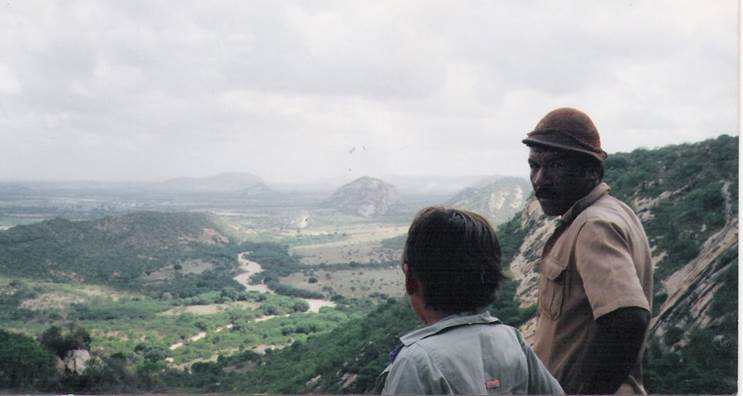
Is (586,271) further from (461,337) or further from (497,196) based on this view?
(497,196)

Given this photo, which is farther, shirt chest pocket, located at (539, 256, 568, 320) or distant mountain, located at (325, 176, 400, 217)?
distant mountain, located at (325, 176, 400, 217)

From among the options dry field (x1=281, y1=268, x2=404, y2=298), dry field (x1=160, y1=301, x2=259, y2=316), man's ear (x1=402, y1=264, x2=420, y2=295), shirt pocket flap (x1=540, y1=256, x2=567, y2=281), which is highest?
man's ear (x1=402, y1=264, x2=420, y2=295)

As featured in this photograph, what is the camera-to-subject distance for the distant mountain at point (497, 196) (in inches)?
133

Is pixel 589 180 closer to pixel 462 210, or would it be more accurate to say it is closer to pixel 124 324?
pixel 462 210

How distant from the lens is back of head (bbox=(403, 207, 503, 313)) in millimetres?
1229

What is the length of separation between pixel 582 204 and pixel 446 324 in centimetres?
68

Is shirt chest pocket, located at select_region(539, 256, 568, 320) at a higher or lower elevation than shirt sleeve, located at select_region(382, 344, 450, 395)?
higher

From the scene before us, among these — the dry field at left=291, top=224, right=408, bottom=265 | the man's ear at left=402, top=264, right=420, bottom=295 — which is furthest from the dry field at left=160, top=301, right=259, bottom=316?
the man's ear at left=402, top=264, right=420, bottom=295

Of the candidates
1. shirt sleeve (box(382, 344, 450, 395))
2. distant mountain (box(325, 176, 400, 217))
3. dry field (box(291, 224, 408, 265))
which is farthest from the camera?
dry field (box(291, 224, 408, 265))

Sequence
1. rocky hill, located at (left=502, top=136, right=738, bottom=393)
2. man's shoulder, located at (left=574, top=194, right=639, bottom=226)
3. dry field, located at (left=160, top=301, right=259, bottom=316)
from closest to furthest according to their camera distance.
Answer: man's shoulder, located at (left=574, top=194, right=639, bottom=226) < rocky hill, located at (left=502, top=136, right=738, bottom=393) < dry field, located at (left=160, top=301, right=259, bottom=316)

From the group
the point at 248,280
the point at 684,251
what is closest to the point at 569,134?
the point at 684,251

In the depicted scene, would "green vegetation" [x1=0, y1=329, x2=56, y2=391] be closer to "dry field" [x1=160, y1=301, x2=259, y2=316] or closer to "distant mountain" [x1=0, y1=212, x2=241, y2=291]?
"dry field" [x1=160, y1=301, x2=259, y2=316]

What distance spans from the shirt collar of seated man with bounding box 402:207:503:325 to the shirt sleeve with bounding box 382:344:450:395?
5.1 inches

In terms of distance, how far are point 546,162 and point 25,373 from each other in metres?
2.60
